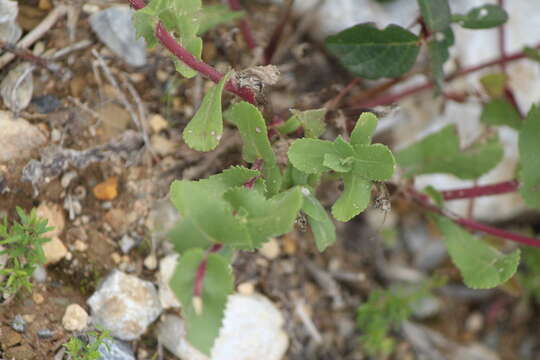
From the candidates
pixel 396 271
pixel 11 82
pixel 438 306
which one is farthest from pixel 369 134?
pixel 438 306

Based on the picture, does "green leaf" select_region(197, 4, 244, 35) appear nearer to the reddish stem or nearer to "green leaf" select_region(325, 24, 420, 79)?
the reddish stem

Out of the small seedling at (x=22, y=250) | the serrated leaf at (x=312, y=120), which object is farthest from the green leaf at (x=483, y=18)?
the small seedling at (x=22, y=250)

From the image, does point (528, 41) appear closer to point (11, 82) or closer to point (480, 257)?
point (480, 257)

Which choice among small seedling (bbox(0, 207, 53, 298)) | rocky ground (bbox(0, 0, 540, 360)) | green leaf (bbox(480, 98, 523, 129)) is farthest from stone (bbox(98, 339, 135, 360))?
green leaf (bbox(480, 98, 523, 129))

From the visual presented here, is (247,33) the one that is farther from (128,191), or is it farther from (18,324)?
(18,324)

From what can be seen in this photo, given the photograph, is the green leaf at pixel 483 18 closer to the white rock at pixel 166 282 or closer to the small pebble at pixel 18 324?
the white rock at pixel 166 282

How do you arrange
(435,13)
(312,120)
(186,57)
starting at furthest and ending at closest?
(435,13), (312,120), (186,57)

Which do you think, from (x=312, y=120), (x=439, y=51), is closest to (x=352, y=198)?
(x=312, y=120)
